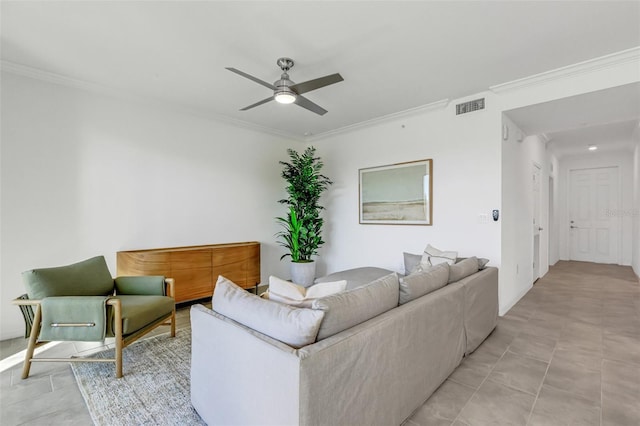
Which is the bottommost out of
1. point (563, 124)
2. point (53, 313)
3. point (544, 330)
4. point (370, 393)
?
point (544, 330)

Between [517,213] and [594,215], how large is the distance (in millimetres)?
4779

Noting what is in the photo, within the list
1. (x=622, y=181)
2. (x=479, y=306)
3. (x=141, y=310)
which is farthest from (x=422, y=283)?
(x=622, y=181)

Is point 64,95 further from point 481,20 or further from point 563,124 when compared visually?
point 563,124

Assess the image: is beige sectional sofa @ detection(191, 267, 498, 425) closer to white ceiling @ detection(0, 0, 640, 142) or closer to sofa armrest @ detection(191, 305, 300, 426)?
sofa armrest @ detection(191, 305, 300, 426)

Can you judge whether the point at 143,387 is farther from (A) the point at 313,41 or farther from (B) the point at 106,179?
(A) the point at 313,41

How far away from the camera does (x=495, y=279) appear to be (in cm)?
296

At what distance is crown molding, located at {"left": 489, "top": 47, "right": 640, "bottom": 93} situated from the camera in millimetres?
2659

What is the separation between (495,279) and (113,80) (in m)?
4.54

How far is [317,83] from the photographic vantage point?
2475 millimetres

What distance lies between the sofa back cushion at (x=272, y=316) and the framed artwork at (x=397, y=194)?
10.2 feet

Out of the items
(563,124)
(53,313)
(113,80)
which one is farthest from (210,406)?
(563,124)

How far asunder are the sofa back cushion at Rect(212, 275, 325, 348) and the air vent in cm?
343

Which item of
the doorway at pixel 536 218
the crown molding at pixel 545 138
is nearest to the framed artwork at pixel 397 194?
the doorway at pixel 536 218

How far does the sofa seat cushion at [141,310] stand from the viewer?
7.52 feet
